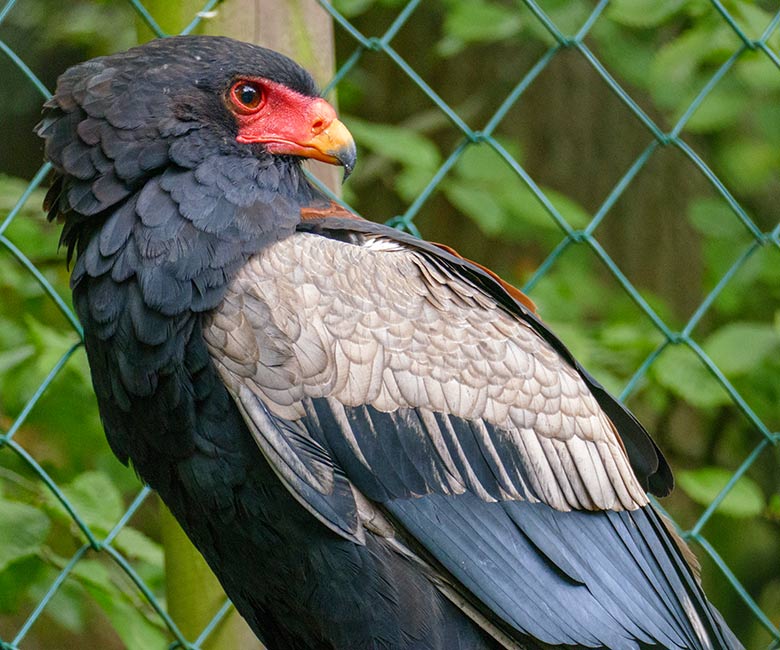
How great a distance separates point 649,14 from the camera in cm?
336

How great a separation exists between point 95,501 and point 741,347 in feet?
6.63

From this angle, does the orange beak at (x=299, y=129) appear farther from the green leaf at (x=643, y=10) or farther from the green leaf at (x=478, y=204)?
the green leaf at (x=478, y=204)

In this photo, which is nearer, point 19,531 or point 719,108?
point 19,531

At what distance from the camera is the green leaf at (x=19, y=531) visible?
270 cm

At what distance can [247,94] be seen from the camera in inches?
96.4

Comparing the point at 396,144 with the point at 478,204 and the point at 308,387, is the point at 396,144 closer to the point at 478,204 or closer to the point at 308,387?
the point at 478,204

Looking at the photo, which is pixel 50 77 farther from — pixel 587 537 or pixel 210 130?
pixel 587 537

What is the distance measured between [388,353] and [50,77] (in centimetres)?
300

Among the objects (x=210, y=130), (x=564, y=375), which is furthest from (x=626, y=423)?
(x=210, y=130)

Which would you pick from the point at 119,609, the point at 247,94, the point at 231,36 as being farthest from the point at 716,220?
the point at 119,609

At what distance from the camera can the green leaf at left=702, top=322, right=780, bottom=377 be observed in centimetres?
361

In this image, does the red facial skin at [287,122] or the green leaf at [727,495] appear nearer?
the red facial skin at [287,122]

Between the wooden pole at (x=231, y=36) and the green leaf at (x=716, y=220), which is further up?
the green leaf at (x=716, y=220)

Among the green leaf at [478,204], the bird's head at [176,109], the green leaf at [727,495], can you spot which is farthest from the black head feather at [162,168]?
the green leaf at [727,495]
